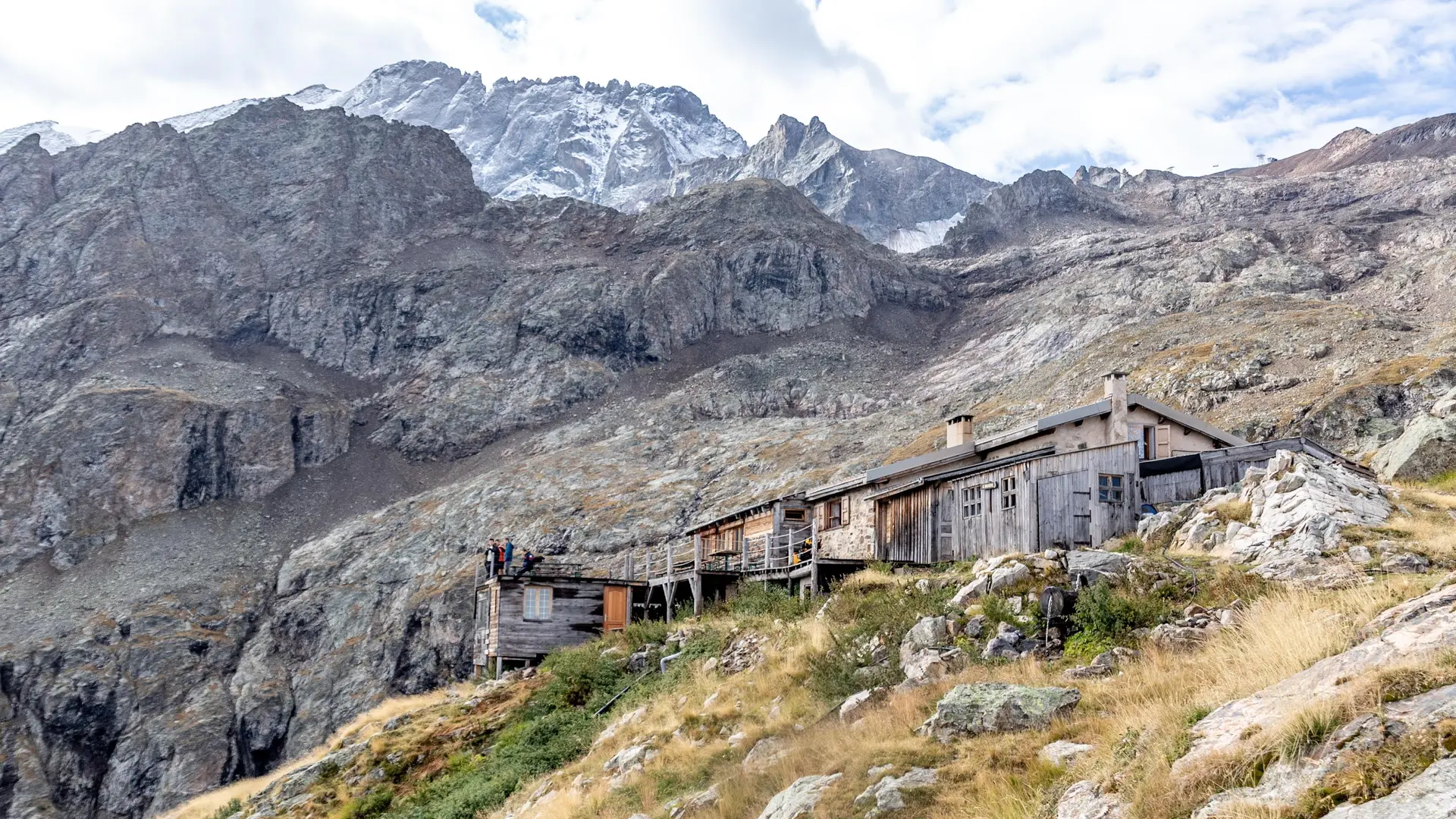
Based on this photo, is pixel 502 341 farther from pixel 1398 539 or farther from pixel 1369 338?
pixel 1398 539

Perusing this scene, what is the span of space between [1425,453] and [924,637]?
2545 cm

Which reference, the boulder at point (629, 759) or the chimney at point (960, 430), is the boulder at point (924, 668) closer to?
the boulder at point (629, 759)

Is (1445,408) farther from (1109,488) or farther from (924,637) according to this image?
(924,637)

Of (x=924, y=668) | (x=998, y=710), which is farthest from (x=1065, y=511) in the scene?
(x=998, y=710)

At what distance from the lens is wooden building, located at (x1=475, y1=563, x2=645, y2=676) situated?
3853 cm

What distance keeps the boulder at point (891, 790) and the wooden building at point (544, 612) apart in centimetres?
2884

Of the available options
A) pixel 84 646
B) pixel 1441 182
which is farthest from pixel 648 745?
pixel 1441 182

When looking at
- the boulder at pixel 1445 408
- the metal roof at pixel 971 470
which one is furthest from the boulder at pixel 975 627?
the boulder at pixel 1445 408

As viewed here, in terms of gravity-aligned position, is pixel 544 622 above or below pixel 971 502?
below

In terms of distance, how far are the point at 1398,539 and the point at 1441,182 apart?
12920cm

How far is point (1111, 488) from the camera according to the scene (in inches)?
1117

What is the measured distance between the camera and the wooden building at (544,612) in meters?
38.5

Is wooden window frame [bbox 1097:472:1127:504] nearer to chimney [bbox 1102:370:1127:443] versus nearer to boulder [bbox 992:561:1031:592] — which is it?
chimney [bbox 1102:370:1127:443]

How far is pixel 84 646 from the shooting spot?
73000 millimetres
